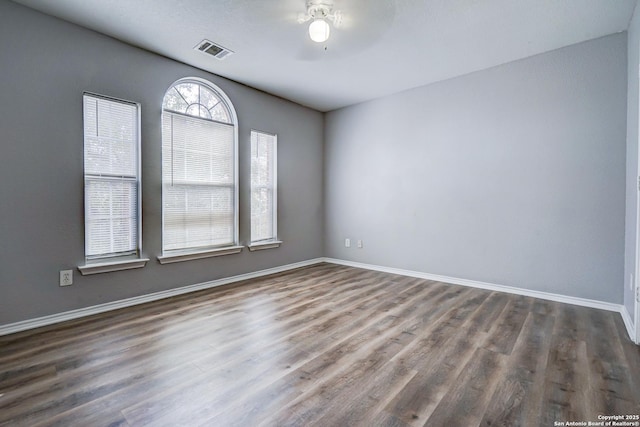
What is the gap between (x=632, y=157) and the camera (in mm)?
2566

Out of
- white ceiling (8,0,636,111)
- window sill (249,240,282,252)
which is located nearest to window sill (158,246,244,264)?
window sill (249,240,282,252)

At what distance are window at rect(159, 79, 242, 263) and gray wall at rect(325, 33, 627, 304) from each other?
83.7 inches

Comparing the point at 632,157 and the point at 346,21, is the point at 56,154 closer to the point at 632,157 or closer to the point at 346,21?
the point at 346,21

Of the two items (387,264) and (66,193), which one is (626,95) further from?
(66,193)

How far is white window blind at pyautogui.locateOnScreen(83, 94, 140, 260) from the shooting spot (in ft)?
9.34

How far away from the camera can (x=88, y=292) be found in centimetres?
282

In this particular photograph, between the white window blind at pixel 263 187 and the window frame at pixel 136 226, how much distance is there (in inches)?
58.5

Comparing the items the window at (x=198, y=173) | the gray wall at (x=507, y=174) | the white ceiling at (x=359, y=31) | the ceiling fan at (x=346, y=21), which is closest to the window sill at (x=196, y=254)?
the window at (x=198, y=173)

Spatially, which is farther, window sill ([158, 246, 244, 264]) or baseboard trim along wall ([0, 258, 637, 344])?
window sill ([158, 246, 244, 264])

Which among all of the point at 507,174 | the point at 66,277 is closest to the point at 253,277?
the point at 66,277

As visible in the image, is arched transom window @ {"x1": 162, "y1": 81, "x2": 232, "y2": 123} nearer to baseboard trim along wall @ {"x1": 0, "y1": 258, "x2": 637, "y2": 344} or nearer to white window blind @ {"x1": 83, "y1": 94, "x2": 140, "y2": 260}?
white window blind @ {"x1": 83, "y1": 94, "x2": 140, "y2": 260}

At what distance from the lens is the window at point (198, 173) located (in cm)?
343

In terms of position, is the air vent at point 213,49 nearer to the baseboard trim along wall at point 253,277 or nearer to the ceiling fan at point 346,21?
the ceiling fan at point 346,21

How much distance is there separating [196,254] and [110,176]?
123 cm
